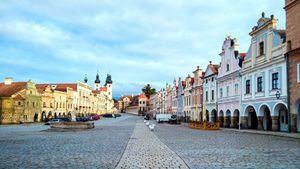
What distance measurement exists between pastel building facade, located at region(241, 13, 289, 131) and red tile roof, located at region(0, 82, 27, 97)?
44.1 meters

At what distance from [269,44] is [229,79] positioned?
11899mm

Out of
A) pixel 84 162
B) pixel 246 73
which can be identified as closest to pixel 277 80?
pixel 246 73

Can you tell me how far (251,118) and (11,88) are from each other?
158 feet

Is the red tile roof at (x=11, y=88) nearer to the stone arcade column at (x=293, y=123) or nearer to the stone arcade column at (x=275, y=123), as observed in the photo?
the stone arcade column at (x=275, y=123)

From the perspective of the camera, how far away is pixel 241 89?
41.2m

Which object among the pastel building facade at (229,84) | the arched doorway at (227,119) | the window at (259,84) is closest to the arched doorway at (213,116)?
the pastel building facade at (229,84)

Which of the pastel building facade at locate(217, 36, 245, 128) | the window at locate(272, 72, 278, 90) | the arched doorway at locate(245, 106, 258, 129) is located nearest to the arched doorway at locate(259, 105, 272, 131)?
the arched doorway at locate(245, 106, 258, 129)

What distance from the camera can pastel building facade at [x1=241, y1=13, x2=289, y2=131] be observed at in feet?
105

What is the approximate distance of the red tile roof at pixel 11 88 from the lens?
64.2m

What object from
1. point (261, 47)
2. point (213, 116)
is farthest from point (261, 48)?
point (213, 116)

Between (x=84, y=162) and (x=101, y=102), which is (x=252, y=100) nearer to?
(x=84, y=162)

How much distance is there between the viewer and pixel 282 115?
33875 millimetres

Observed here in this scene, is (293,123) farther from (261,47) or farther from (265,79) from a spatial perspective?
(261,47)

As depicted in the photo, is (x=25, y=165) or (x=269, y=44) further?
(x=269, y=44)
